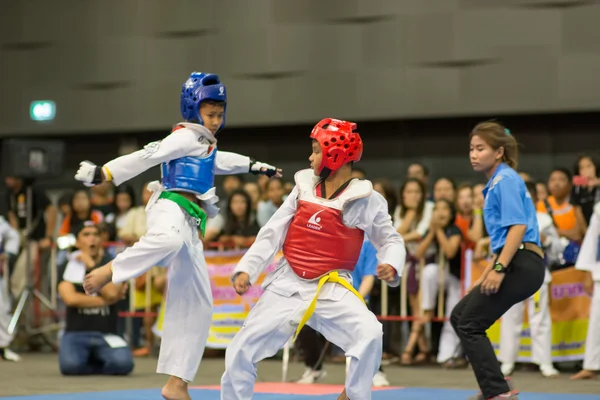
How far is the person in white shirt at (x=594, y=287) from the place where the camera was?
813cm

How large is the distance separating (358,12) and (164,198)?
7.26 m

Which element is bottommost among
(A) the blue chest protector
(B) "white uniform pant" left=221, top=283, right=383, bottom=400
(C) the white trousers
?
(C) the white trousers

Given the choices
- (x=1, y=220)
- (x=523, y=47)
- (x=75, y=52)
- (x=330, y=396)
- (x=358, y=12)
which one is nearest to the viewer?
(x=330, y=396)

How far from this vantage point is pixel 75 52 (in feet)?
45.8

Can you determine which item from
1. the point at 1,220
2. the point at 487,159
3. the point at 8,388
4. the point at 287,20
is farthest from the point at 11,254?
the point at 487,159

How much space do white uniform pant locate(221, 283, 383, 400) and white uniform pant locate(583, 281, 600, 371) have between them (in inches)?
154

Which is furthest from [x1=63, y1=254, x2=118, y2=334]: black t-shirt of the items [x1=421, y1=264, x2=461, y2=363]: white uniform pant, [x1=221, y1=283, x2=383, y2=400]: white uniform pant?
[x1=221, y1=283, x2=383, y2=400]: white uniform pant

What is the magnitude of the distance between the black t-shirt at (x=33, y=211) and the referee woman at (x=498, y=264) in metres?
7.08

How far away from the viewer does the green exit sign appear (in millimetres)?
14172

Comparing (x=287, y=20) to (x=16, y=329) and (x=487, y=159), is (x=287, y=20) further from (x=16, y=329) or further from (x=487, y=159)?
(x=487, y=159)

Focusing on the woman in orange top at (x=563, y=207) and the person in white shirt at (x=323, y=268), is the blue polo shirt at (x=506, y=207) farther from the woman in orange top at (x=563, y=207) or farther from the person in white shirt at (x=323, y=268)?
the woman in orange top at (x=563, y=207)

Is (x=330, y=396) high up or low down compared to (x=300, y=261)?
down

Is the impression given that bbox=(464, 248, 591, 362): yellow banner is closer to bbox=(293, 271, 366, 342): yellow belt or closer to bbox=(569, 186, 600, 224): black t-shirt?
bbox=(569, 186, 600, 224): black t-shirt

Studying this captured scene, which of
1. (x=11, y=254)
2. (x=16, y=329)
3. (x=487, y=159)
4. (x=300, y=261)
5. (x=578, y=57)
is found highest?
(x=578, y=57)
